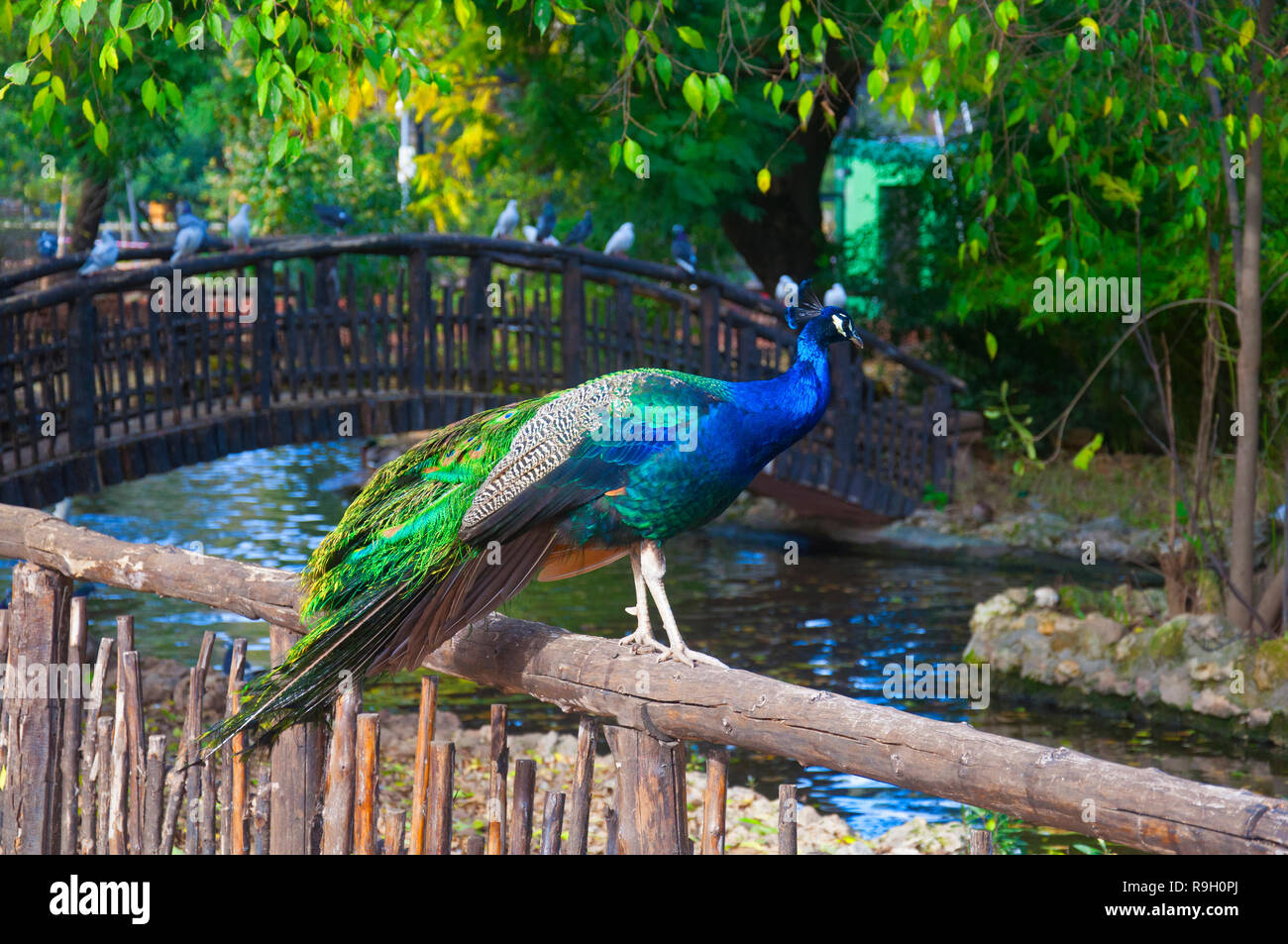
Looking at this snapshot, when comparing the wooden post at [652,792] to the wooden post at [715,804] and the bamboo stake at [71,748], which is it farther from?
the bamboo stake at [71,748]

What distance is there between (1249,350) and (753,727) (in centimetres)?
613

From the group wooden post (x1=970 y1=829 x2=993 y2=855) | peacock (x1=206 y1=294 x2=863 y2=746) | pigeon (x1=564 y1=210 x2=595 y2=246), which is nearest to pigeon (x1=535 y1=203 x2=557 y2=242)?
pigeon (x1=564 y1=210 x2=595 y2=246)

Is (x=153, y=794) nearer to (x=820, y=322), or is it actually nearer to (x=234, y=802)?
(x=234, y=802)

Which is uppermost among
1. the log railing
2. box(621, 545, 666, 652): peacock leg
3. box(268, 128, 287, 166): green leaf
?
box(268, 128, 287, 166): green leaf

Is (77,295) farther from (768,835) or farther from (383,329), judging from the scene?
A: (768,835)

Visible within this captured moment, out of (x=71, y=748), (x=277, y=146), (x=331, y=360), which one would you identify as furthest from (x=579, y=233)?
(x=71, y=748)

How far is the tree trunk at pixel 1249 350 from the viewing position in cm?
803

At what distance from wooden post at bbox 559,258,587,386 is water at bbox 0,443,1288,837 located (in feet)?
5.84

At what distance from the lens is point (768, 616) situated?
1121 cm

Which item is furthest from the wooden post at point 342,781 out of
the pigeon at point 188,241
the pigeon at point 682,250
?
the pigeon at point 682,250

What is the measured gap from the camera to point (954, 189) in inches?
583

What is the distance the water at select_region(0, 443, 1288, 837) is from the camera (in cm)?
787

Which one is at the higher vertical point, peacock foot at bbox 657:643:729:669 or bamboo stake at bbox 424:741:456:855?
peacock foot at bbox 657:643:729:669

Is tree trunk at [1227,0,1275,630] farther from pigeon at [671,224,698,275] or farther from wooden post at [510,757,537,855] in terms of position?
wooden post at [510,757,537,855]
